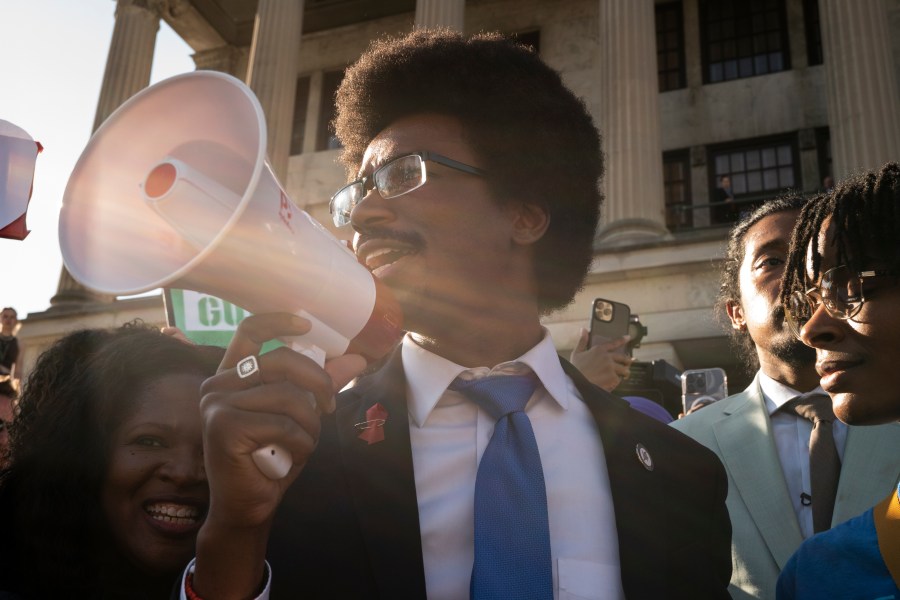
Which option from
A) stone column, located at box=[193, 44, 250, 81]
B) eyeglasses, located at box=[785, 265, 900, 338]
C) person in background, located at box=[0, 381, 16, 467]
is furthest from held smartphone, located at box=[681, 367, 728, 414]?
stone column, located at box=[193, 44, 250, 81]

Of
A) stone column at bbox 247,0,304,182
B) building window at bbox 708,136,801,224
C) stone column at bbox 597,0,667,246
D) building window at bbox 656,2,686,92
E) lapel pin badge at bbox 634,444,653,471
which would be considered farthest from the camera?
building window at bbox 656,2,686,92

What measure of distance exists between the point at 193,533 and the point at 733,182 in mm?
18773

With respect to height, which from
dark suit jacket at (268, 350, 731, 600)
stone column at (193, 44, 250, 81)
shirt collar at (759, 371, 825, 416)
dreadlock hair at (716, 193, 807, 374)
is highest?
stone column at (193, 44, 250, 81)

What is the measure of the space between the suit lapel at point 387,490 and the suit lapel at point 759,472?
1.48m

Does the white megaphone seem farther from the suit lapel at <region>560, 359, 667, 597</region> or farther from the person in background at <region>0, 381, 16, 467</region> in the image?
the person in background at <region>0, 381, 16, 467</region>

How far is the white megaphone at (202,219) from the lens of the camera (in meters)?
1.57

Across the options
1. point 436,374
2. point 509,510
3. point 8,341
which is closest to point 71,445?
point 436,374

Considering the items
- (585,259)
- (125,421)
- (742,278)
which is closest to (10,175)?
(125,421)

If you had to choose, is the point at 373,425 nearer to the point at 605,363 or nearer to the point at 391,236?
the point at 391,236

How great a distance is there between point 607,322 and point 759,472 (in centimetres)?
162

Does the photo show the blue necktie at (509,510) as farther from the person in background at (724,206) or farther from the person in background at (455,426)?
the person in background at (724,206)

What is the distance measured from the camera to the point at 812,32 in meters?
19.3

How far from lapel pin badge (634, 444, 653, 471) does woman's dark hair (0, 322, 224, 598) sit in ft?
4.46

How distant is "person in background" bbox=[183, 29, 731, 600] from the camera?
63.3 inches
